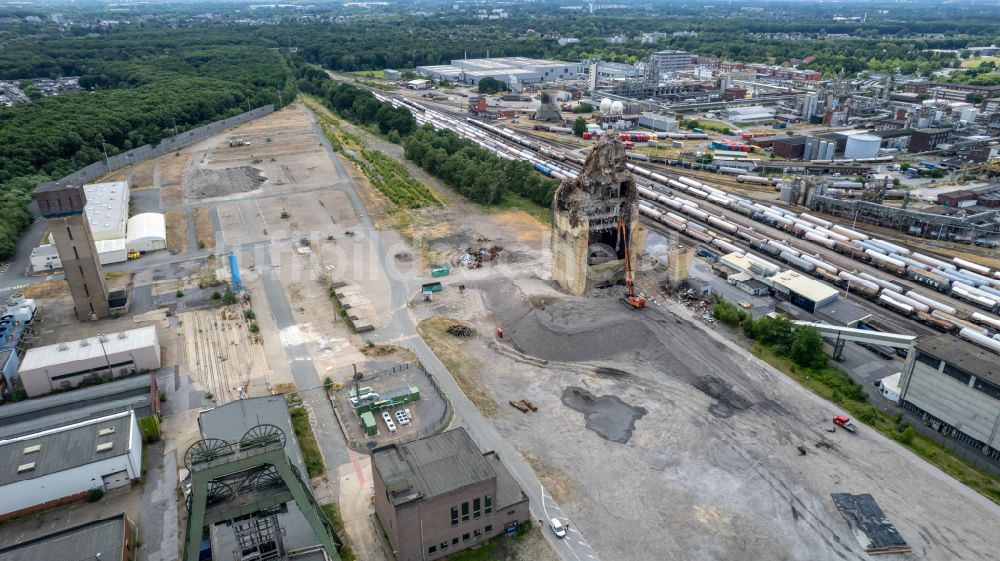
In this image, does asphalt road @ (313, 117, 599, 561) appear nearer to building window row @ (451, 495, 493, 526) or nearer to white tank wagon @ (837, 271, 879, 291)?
building window row @ (451, 495, 493, 526)

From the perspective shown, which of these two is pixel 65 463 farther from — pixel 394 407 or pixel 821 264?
pixel 821 264

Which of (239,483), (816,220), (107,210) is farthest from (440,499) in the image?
(816,220)

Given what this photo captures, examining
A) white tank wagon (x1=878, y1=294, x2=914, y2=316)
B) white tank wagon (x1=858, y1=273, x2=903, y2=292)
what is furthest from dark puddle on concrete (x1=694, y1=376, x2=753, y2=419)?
white tank wagon (x1=858, y1=273, x2=903, y2=292)

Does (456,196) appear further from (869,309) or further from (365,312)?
(869,309)

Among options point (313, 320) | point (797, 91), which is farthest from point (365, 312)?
point (797, 91)

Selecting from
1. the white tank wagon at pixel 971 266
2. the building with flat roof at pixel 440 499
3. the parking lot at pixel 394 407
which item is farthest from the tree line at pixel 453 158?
the building with flat roof at pixel 440 499

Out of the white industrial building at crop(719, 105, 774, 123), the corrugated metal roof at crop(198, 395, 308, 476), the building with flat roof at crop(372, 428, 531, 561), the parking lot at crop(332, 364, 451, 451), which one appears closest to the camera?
the building with flat roof at crop(372, 428, 531, 561)

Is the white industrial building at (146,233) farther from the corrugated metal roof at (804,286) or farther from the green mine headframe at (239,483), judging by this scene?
the corrugated metal roof at (804,286)
